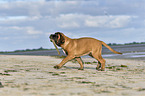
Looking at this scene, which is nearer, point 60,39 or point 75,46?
point 60,39

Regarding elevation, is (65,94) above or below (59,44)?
below

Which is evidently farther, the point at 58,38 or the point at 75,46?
the point at 75,46

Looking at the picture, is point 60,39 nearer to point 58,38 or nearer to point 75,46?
point 58,38

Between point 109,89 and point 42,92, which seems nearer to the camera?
point 42,92

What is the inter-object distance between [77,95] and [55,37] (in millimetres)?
5339

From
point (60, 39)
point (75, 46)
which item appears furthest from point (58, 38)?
point (75, 46)

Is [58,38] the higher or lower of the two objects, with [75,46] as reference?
higher

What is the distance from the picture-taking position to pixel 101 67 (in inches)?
418

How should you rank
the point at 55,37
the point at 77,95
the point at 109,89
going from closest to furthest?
the point at 77,95 → the point at 109,89 → the point at 55,37

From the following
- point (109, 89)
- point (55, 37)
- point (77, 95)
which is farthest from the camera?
point (55, 37)

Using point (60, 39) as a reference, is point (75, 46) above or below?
below

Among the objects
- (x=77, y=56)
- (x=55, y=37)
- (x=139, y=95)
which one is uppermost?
(x=55, y=37)

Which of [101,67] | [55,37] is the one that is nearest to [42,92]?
[55,37]

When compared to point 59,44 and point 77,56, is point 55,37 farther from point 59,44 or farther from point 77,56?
point 77,56
